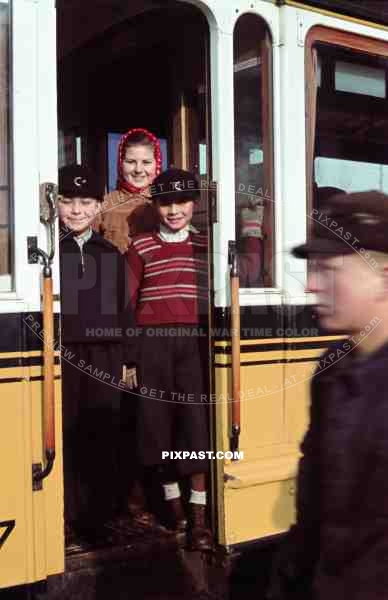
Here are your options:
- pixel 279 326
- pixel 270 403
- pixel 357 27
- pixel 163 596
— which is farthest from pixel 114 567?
pixel 357 27

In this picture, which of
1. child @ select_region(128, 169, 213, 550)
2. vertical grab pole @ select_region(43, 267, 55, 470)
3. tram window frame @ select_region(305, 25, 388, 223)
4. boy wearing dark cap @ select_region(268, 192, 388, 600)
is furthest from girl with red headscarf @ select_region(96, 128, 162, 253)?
boy wearing dark cap @ select_region(268, 192, 388, 600)

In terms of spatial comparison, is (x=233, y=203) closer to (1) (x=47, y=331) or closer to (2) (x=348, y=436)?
(1) (x=47, y=331)

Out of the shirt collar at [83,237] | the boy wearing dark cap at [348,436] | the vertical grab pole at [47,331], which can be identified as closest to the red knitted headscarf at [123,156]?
the shirt collar at [83,237]

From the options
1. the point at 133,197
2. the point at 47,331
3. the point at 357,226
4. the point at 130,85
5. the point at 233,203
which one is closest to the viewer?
the point at 357,226

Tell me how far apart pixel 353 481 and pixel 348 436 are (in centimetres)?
8

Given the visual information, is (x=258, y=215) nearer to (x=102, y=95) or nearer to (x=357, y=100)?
(x=357, y=100)

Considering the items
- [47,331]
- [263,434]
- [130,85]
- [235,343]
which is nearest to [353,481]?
[47,331]

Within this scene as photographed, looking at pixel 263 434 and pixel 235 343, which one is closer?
pixel 235 343

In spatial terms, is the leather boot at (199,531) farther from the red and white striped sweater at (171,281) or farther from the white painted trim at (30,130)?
the white painted trim at (30,130)

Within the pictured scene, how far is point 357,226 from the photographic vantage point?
1.45 metres

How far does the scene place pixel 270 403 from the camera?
3.15 metres

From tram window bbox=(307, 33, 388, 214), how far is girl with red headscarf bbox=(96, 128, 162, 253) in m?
0.81

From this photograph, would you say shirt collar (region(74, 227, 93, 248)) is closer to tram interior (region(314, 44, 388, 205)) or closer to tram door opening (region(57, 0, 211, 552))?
tram door opening (region(57, 0, 211, 552))

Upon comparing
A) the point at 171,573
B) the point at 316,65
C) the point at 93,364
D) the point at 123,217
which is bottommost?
the point at 171,573
